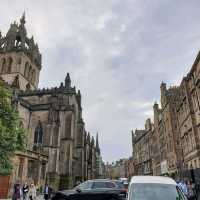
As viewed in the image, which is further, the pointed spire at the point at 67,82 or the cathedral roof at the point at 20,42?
the cathedral roof at the point at 20,42

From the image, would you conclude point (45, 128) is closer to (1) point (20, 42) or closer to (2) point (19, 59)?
(2) point (19, 59)

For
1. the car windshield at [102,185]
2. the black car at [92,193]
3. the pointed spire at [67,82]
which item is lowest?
the black car at [92,193]

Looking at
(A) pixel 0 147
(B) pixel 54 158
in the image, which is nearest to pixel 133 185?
(A) pixel 0 147

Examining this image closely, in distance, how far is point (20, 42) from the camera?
6091cm

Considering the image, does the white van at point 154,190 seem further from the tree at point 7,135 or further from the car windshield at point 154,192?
the tree at point 7,135

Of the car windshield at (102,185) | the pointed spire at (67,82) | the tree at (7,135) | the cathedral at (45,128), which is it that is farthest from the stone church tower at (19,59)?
the car windshield at (102,185)

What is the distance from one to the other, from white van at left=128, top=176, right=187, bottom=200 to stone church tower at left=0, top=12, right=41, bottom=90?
4724 cm

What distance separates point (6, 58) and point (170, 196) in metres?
58.4

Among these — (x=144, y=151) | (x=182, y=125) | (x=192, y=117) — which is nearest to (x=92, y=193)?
(x=192, y=117)

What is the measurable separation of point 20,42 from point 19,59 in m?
7.93

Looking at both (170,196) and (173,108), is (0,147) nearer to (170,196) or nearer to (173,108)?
(170,196)

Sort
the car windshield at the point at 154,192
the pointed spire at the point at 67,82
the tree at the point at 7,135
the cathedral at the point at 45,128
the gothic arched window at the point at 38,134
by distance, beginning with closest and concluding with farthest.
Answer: the car windshield at the point at 154,192 → the tree at the point at 7,135 → the cathedral at the point at 45,128 → the gothic arched window at the point at 38,134 → the pointed spire at the point at 67,82

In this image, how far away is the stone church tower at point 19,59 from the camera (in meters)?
55.1

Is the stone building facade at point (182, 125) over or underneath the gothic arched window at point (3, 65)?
underneath
